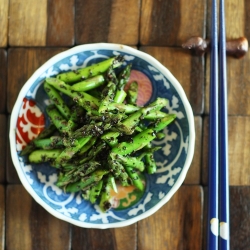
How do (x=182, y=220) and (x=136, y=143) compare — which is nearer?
(x=136, y=143)

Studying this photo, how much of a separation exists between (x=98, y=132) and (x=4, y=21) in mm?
482

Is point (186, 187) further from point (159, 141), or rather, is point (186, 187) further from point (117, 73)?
point (117, 73)

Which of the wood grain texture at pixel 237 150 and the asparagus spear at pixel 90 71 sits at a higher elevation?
the asparagus spear at pixel 90 71

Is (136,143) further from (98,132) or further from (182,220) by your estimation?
(182,220)

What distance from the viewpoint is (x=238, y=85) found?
1.26 metres

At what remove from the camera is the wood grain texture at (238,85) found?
126 cm

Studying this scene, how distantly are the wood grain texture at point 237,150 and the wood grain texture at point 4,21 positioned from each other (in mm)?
653

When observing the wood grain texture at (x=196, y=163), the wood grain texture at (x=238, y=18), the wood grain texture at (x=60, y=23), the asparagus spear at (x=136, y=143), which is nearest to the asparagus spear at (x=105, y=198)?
the asparagus spear at (x=136, y=143)

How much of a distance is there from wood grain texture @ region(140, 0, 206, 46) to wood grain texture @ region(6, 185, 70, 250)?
1.98 ft

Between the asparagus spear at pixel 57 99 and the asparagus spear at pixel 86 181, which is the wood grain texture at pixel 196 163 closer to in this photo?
the asparagus spear at pixel 86 181

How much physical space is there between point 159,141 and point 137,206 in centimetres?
20

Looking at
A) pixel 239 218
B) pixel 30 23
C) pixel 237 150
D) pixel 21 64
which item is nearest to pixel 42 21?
pixel 30 23

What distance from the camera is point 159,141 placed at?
1.25 metres

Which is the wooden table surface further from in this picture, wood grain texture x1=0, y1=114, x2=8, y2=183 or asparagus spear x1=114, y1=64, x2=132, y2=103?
asparagus spear x1=114, y1=64, x2=132, y2=103
